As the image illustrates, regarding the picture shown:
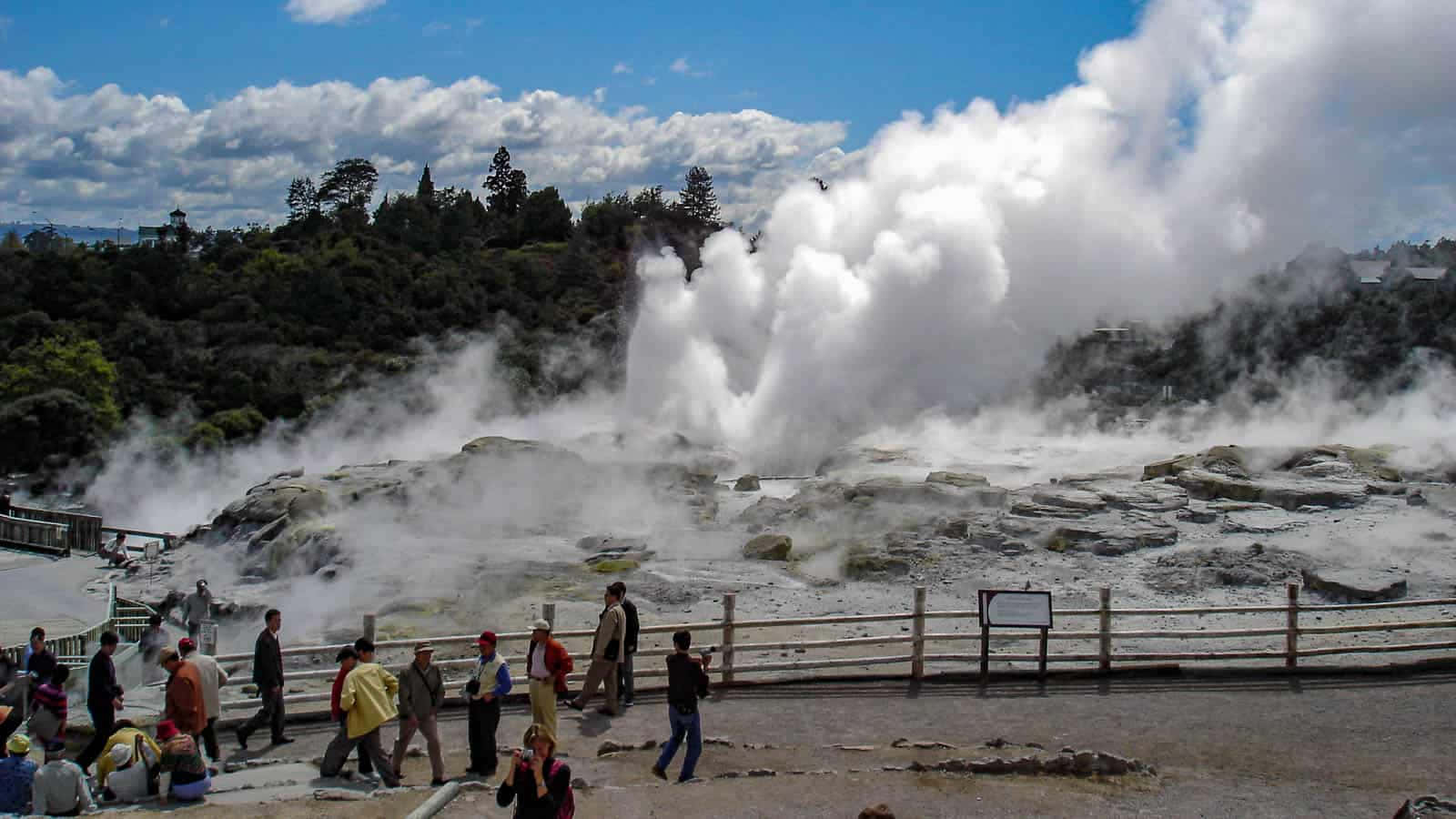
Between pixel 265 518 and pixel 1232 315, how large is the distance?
33.8 meters

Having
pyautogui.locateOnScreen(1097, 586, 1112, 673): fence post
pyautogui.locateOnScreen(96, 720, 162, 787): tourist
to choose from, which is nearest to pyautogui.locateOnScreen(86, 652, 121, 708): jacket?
pyautogui.locateOnScreen(96, 720, 162, 787): tourist

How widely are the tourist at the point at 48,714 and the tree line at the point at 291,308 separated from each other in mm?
33272

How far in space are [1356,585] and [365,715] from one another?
12.4 metres

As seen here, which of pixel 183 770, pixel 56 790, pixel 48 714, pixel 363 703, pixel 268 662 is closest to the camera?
pixel 56 790

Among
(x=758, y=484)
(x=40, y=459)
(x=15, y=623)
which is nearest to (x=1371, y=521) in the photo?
(x=758, y=484)

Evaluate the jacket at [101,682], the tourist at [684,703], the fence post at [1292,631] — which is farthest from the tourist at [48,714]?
the fence post at [1292,631]

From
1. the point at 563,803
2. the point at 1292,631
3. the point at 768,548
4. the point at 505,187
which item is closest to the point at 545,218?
the point at 505,187

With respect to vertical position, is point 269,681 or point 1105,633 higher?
point 1105,633

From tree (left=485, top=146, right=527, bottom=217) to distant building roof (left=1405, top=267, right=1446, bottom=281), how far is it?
58.1 meters

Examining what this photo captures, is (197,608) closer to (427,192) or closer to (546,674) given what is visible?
(546,674)

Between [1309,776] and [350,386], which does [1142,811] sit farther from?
[350,386]

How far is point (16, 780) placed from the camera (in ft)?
25.6

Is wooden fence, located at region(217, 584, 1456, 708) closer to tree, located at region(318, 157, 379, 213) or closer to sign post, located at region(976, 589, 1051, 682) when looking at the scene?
sign post, located at region(976, 589, 1051, 682)

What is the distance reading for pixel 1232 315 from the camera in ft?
145
